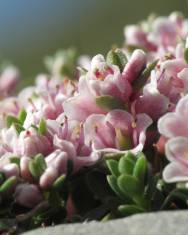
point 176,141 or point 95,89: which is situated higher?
point 95,89

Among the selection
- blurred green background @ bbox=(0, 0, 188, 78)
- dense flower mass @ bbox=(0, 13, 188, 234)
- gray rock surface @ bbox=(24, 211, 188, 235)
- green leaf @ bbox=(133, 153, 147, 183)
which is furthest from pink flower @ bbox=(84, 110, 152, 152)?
blurred green background @ bbox=(0, 0, 188, 78)

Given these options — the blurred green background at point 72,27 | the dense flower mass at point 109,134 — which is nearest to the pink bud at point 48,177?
the dense flower mass at point 109,134

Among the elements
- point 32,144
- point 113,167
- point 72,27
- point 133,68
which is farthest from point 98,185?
point 72,27

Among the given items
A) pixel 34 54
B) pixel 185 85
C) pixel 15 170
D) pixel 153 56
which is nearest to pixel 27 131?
pixel 15 170

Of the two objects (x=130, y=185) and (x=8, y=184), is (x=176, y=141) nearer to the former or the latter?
(x=130, y=185)

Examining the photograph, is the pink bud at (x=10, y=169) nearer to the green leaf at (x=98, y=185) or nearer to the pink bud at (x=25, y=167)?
the pink bud at (x=25, y=167)

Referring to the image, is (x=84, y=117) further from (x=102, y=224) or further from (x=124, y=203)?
(x=102, y=224)
